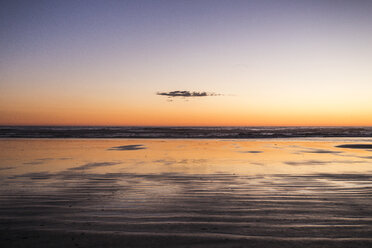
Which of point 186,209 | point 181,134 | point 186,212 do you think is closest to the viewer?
point 186,212

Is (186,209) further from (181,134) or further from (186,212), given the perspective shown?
(181,134)

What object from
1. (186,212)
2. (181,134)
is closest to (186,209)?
(186,212)

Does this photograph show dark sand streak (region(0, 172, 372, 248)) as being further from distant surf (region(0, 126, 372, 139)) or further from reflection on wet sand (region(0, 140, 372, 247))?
distant surf (region(0, 126, 372, 139))

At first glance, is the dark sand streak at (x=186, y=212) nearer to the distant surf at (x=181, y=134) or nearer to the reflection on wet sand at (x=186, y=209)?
the reflection on wet sand at (x=186, y=209)

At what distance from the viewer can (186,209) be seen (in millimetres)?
5230

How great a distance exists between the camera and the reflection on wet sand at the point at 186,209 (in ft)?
12.6

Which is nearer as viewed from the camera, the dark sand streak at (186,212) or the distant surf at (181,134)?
the dark sand streak at (186,212)

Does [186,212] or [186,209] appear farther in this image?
[186,209]

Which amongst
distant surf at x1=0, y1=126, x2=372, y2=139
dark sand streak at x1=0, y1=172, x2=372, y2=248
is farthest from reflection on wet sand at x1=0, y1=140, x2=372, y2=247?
distant surf at x1=0, y1=126, x2=372, y2=139

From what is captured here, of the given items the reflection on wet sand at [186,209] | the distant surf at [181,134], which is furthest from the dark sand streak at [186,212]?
the distant surf at [181,134]

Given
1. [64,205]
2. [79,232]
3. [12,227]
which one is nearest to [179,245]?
[79,232]

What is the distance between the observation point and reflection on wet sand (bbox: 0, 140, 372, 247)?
3.84 meters

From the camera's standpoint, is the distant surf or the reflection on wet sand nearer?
the reflection on wet sand

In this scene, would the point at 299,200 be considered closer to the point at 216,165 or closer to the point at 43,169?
the point at 216,165
